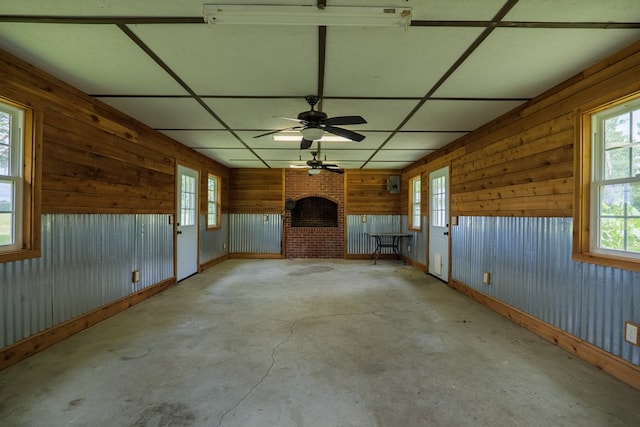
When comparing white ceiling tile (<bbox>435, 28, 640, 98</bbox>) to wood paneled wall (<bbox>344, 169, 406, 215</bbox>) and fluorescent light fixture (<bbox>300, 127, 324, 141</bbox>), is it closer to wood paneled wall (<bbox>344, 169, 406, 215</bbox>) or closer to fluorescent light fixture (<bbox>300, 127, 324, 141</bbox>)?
fluorescent light fixture (<bbox>300, 127, 324, 141</bbox>)

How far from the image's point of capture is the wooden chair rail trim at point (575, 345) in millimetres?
2248

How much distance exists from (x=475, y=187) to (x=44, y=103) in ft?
16.8

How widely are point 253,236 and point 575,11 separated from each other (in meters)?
7.68

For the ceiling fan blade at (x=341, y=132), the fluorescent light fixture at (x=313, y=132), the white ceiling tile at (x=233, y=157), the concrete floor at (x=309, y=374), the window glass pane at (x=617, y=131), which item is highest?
the white ceiling tile at (x=233, y=157)

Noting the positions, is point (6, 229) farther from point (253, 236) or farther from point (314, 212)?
point (314, 212)

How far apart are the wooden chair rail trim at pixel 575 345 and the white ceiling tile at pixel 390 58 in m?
2.62

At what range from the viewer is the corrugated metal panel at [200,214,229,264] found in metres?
6.65

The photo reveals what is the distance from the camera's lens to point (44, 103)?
9.07ft

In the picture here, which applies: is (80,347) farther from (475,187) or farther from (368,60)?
(475,187)

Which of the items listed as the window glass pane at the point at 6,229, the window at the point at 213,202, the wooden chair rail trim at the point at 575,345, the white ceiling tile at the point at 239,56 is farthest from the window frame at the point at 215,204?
the wooden chair rail trim at the point at 575,345

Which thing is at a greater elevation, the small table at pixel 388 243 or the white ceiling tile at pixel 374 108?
the white ceiling tile at pixel 374 108

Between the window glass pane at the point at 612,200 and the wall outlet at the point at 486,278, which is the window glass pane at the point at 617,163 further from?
the wall outlet at the point at 486,278

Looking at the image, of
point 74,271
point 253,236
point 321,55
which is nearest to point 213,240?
point 253,236

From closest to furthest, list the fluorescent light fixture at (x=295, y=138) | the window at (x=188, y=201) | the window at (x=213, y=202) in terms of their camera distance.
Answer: the fluorescent light fixture at (x=295, y=138), the window at (x=188, y=201), the window at (x=213, y=202)
